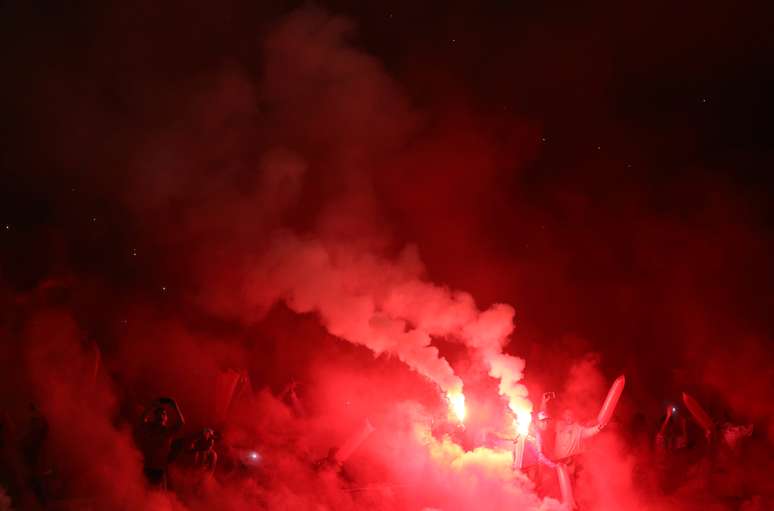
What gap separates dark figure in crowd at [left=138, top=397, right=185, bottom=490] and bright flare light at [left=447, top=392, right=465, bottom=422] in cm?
573

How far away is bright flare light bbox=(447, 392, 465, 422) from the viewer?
45.9 ft

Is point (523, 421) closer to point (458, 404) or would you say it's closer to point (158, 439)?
point (458, 404)

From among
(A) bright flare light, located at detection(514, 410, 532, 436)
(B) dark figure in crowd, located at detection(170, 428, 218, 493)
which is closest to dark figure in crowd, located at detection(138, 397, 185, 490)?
(B) dark figure in crowd, located at detection(170, 428, 218, 493)

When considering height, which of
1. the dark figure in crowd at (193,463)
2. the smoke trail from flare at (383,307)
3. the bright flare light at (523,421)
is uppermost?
the smoke trail from flare at (383,307)

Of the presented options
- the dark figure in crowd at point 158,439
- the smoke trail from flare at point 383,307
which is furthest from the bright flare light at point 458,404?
the dark figure in crowd at point 158,439

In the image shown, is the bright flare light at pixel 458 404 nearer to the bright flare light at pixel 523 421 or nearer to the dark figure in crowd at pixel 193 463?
the bright flare light at pixel 523 421

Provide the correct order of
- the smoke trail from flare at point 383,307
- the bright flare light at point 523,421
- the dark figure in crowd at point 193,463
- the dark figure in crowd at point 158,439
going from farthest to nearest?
1. the smoke trail from flare at point 383,307
2. the bright flare light at point 523,421
3. the dark figure in crowd at point 193,463
4. the dark figure in crowd at point 158,439

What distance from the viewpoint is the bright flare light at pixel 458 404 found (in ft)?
45.9

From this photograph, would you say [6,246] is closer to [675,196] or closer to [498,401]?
[498,401]

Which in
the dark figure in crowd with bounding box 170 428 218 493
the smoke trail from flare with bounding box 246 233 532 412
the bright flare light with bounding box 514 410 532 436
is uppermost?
the smoke trail from flare with bounding box 246 233 532 412

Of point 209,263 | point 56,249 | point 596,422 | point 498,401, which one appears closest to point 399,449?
point 498,401

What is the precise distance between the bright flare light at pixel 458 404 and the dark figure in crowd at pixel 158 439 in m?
5.73

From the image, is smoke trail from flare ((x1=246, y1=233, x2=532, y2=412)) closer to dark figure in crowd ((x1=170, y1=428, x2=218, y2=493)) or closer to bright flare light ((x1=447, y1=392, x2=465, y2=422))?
bright flare light ((x1=447, y1=392, x2=465, y2=422))

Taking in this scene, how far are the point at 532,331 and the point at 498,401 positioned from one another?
6.55ft
